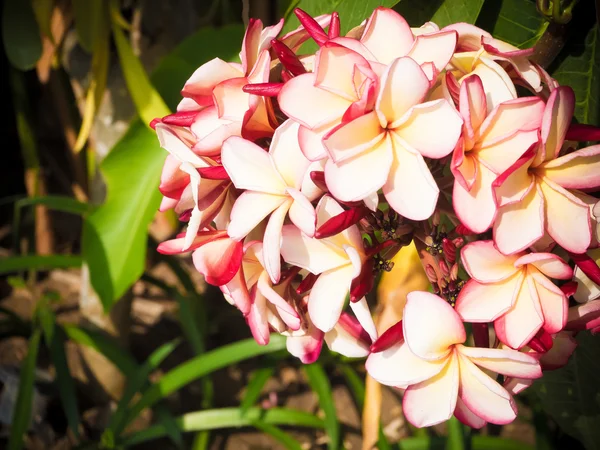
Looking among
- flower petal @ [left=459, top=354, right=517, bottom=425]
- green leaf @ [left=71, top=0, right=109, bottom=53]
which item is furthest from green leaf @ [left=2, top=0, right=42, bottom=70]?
flower petal @ [left=459, top=354, right=517, bottom=425]

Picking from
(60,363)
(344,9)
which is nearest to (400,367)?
(344,9)

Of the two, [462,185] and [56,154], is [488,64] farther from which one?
[56,154]

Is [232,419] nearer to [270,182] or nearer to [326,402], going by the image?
[326,402]

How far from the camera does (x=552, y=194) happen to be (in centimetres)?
28

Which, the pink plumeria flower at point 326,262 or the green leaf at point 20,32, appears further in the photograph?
the green leaf at point 20,32

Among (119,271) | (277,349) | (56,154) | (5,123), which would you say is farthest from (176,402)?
(5,123)

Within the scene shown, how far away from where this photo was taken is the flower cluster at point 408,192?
261 mm

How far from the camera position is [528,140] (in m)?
0.26

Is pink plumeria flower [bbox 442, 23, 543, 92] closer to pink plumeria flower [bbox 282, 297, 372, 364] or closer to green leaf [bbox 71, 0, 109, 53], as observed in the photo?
pink plumeria flower [bbox 282, 297, 372, 364]

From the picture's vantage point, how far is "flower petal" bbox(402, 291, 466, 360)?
0.94ft

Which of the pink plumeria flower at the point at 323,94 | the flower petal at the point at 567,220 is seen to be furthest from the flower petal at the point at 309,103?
the flower petal at the point at 567,220

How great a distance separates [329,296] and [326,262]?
0.02 meters

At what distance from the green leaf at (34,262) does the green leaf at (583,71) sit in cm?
83

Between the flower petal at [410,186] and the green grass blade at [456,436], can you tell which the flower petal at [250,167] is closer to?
the flower petal at [410,186]
